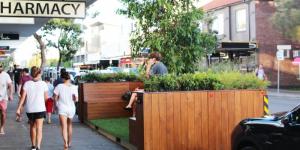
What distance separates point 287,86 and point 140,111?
117 feet

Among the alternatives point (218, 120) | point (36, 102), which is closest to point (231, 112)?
point (218, 120)

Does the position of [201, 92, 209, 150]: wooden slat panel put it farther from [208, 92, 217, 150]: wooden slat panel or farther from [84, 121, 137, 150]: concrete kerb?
[84, 121, 137, 150]: concrete kerb

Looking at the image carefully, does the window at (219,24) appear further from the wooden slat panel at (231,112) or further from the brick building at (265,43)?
the wooden slat panel at (231,112)

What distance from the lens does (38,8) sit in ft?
33.0

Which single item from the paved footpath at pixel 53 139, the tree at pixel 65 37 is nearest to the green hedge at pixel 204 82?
the paved footpath at pixel 53 139

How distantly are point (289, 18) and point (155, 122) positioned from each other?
99.2 ft

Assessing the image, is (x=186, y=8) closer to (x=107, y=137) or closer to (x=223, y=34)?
(x=107, y=137)

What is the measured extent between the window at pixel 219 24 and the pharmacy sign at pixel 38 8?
3996cm

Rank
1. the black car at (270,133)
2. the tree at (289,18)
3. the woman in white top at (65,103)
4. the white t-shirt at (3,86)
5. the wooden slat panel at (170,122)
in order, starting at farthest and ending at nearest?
the tree at (289,18) < the white t-shirt at (3,86) < the woman in white top at (65,103) < the wooden slat panel at (170,122) < the black car at (270,133)

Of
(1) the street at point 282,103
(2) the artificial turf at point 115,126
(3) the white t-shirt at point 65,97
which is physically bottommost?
(1) the street at point 282,103

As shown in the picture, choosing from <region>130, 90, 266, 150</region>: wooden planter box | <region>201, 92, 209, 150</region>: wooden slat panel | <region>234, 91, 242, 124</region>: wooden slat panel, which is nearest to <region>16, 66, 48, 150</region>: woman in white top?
<region>130, 90, 266, 150</region>: wooden planter box

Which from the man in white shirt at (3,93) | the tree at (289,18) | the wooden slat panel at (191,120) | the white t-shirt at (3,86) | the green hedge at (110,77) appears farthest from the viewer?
the tree at (289,18)

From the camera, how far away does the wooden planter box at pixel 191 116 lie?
9.77 metres

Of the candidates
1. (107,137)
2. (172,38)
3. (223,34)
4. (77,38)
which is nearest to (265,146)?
(107,137)
